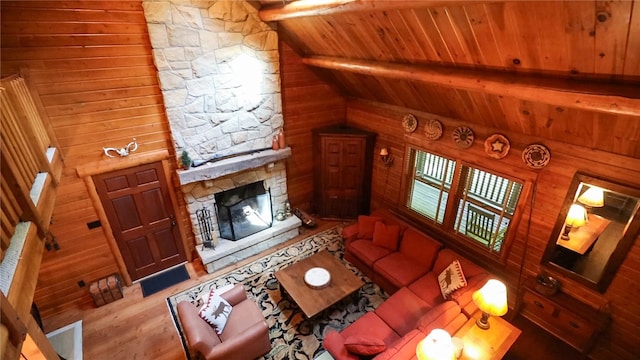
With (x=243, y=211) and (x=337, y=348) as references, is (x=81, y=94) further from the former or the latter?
(x=337, y=348)

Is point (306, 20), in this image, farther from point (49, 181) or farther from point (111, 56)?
point (49, 181)

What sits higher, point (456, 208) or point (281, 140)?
point (281, 140)

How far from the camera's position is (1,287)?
1.66 m

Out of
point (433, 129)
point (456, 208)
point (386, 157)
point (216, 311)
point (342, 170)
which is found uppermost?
point (433, 129)

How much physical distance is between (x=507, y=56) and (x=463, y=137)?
1584mm

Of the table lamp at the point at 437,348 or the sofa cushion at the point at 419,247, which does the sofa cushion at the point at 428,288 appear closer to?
the sofa cushion at the point at 419,247

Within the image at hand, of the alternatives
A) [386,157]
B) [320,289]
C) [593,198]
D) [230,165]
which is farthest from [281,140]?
[593,198]

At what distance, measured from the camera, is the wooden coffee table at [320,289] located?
381cm

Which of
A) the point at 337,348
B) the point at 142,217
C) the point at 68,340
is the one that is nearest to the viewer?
the point at 337,348

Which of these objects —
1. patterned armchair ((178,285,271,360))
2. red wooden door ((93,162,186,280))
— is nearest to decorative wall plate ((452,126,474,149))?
patterned armchair ((178,285,271,360))

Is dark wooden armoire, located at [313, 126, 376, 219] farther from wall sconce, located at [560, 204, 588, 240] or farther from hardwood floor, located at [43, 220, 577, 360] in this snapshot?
wall sconce, located at [560, 204, 588, 240]

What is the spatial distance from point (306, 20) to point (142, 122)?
2574 millimetres

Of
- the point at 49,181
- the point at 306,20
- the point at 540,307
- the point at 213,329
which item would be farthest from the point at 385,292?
the point at 49,181

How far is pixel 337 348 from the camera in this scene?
3.07m
